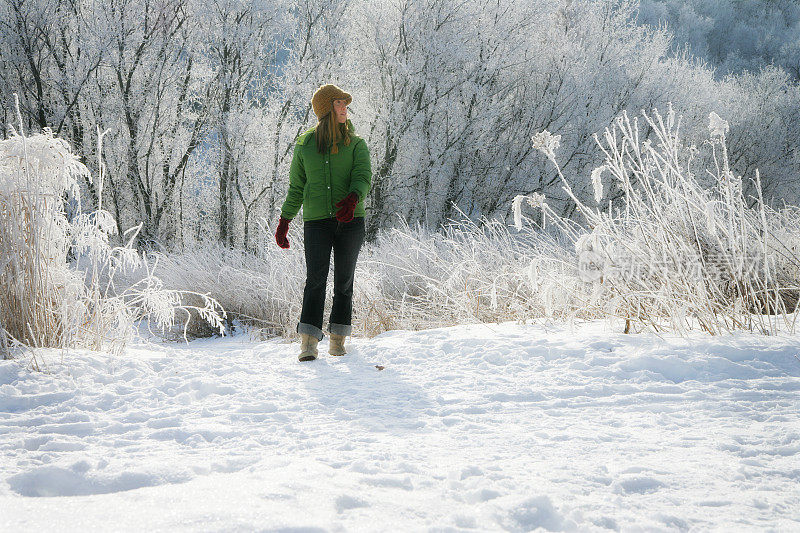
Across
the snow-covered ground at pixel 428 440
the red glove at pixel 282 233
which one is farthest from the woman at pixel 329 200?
the snow-covered ground at pixel 428 440

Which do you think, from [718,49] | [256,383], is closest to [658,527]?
[256,383]

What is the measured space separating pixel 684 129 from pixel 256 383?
60.5ft

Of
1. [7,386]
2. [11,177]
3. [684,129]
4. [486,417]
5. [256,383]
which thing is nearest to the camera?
[486,417]

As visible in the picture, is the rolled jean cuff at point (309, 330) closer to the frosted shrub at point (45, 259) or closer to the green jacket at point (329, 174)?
the green jacket at point (329, 174)

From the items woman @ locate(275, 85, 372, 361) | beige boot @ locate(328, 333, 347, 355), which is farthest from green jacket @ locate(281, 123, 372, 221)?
beige boot @ locate(328, 333, 347, 355)

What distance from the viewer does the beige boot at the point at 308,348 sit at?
338cm

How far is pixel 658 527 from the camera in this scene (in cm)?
123

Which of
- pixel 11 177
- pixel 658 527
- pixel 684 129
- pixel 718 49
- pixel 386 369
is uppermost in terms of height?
pixel 718 49

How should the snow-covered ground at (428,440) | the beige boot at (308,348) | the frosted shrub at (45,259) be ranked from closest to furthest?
the snow-covered ground at (428,440)
the frosted shrub at (45,259)
the beige boot at (308,348)

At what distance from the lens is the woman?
340 cm

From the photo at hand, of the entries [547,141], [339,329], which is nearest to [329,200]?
[339,329]

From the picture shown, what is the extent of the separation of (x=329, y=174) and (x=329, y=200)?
0.17 meters

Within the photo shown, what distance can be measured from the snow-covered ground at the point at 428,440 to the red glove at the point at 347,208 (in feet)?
3.04

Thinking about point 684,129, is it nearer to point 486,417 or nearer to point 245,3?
point 245,3
